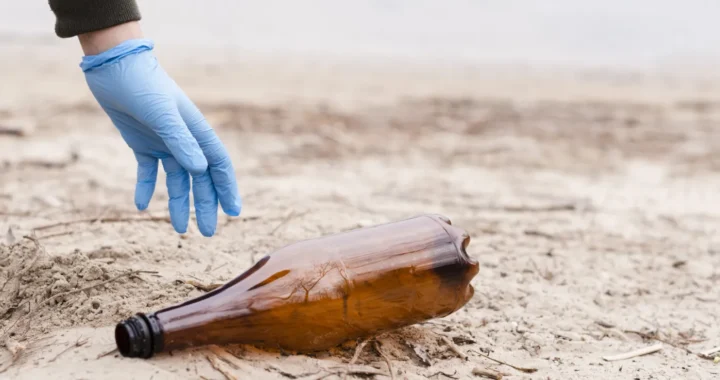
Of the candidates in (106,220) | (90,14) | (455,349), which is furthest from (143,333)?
(106,220)

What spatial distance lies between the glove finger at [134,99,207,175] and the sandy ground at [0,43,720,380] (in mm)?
373

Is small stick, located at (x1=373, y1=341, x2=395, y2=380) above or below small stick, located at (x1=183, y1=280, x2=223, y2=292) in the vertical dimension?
below

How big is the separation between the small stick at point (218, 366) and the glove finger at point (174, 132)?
65 cm

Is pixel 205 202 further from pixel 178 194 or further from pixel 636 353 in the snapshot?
pixel 636 353

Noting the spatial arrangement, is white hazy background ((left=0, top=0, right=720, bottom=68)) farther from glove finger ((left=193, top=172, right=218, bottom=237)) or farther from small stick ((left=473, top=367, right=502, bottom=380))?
small stick ((left=473, top=367, right=502, bottom=380))

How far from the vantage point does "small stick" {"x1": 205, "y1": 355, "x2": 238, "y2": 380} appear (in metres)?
1.78

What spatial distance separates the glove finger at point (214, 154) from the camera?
2.37 m

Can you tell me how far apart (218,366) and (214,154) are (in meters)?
0.82

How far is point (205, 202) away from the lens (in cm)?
247

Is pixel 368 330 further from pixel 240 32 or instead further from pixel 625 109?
pixel 240 32

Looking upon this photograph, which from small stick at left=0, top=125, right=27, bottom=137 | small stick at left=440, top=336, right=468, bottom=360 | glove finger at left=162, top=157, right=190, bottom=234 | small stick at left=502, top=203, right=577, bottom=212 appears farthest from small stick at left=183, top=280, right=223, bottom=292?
small stick at left=0, top=125, right=27, bottom=137

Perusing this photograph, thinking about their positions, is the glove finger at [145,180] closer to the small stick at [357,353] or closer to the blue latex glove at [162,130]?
the blue latex glove at [162,130]

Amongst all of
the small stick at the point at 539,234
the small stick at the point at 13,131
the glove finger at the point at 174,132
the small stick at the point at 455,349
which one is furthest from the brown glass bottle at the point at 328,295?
the small stick at the point at 13,131

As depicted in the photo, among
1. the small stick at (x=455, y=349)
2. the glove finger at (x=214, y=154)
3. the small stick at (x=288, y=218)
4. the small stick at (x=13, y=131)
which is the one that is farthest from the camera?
the small stick at (x=13, y=131)
